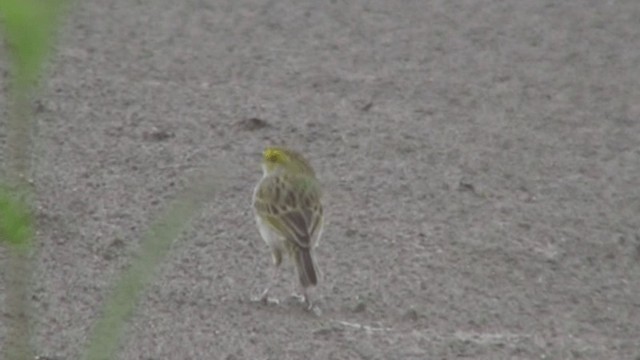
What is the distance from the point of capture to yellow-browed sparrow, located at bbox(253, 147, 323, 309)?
317 inches

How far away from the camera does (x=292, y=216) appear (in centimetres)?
838

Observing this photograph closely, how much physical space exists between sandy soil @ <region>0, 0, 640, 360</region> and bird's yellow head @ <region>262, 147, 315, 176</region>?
0.31 m

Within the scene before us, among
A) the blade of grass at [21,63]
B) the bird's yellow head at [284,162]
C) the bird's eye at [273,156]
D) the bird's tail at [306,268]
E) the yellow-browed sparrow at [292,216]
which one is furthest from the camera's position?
the bird's eye at [273,156]

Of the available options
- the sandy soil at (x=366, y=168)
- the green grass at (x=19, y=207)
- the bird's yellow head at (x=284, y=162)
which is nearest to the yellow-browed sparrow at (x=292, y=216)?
the bird's yellow head at (x=284, y=162)

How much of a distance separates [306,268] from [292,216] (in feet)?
1.64

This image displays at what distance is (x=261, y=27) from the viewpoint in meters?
14.9

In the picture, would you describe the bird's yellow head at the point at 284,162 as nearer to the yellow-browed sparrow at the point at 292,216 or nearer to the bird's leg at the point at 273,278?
the yellow-browed sparrow at the point at 292,216

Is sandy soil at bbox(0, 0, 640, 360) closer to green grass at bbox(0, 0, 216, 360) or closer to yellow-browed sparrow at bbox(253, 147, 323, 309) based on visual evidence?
yellow-browed sparrow at bbox(253, 147, 323, 309)

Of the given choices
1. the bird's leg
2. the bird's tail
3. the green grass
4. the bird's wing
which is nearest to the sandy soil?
the bird's leg

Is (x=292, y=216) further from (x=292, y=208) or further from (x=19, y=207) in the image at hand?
(x=19, y=207)

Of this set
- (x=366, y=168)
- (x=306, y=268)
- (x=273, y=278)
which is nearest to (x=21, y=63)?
(x=306, y=268)

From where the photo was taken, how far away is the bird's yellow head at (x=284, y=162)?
884 cm

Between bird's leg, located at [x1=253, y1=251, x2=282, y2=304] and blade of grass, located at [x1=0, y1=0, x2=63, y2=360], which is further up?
blade of grass, located at [x1=0, y1=0, x2=63, y2=360]

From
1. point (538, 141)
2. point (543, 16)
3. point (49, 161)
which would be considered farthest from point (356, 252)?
point (543, 16)
